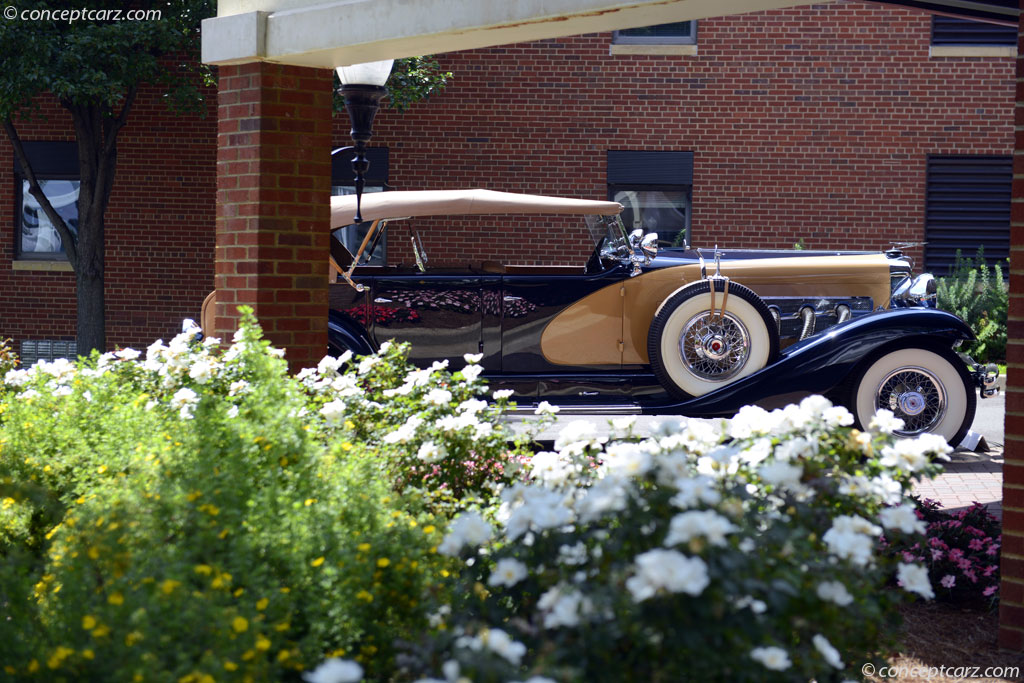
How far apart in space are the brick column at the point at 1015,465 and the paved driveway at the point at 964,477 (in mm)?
2191

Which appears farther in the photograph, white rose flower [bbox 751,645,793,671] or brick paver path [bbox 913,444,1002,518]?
brick paver path [bbox 913,444,1002,518]

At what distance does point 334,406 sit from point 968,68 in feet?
45.0

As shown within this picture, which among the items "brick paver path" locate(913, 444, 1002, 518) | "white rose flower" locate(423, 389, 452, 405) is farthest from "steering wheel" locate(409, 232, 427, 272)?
"white rose flower" locate(423, 389, 452, 405)

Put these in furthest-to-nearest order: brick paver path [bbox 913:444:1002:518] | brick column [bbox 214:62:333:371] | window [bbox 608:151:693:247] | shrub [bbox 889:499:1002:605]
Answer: window [bbox 608:151:693:247] < brick paver path [bbox 913:444:1002:518] < brick column [bbox 214:62:333:371] < shrub [bbox 889:499:1002:605]

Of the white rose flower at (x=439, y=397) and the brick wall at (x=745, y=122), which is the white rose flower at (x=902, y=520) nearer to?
the white rose flower at (x=439, y=397)

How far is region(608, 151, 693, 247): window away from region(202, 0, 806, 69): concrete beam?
10224 mm

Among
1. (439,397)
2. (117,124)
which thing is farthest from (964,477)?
(117,124)

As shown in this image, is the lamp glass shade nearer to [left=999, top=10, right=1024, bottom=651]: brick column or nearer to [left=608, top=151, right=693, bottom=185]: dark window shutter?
[left=999, top=10, right=1024, bottom=651]: brick column

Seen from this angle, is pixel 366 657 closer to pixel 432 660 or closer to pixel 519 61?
pixel 432 660

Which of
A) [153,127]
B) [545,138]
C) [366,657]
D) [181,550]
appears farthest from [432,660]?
[153,127]

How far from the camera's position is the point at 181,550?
2.77 metres

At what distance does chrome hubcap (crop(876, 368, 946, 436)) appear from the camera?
8.34 metres

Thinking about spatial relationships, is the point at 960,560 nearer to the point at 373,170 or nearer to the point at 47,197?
the point at 373,170

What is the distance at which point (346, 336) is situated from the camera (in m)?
8.12
